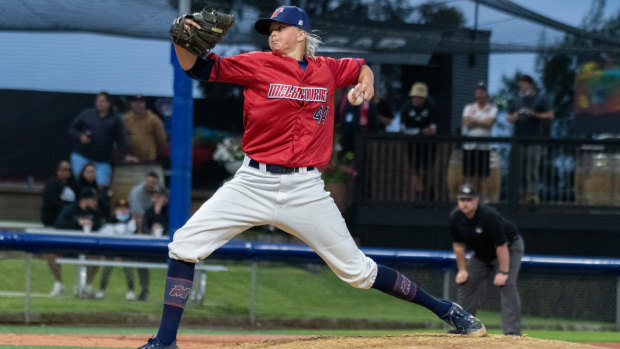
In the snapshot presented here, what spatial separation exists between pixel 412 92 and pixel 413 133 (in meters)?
0.54

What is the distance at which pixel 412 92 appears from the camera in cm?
1098

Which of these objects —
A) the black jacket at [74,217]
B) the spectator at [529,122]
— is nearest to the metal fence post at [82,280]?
the black jacket at [74,217]

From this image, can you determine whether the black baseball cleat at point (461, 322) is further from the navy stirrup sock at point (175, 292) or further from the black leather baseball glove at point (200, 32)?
the black leather baseball glove at point (200, 32)

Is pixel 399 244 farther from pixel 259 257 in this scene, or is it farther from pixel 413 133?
pixel 259 257

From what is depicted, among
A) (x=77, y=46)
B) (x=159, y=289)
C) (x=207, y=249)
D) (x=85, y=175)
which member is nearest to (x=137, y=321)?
(x=159, y=289)

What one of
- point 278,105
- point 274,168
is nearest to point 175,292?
point 274,168

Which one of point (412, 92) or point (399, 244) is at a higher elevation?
point (412, 92)

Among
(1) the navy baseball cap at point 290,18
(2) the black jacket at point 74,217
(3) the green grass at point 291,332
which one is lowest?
(3) the green grass at point 291,332

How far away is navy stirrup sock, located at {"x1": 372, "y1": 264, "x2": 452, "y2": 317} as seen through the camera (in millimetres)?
5410

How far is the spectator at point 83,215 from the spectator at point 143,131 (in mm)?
806

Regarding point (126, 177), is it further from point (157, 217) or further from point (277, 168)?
point (277, 168)

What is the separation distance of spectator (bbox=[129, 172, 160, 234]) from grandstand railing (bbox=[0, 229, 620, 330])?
3.36 ft

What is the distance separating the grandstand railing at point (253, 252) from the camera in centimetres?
907

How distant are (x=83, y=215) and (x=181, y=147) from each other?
166 centimetres
